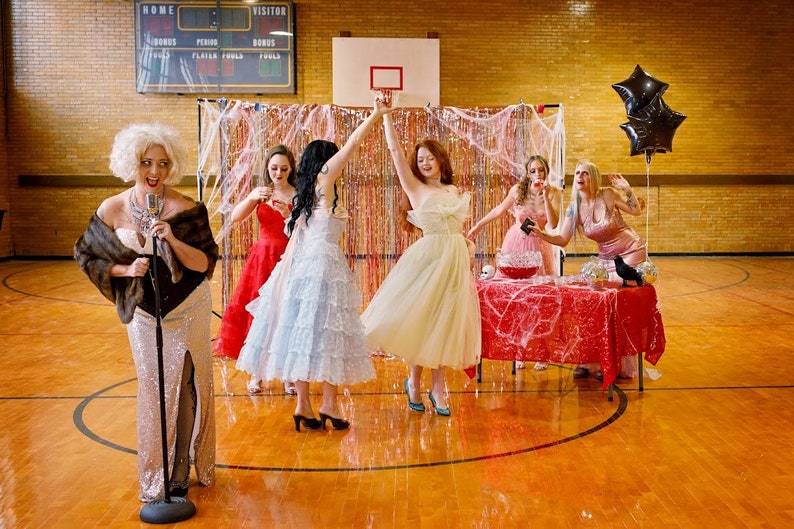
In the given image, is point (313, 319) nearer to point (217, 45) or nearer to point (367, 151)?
point (367, 151)

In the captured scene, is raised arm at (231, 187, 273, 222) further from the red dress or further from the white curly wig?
the white curly wig

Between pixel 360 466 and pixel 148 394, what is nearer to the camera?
pixel 148 394

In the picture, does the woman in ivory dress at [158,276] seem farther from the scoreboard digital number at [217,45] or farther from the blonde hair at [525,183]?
the scoreboard digital number at [217,45]

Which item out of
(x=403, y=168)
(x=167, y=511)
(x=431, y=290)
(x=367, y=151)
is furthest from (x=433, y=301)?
(x=367, y=151)

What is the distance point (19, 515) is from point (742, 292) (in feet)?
29.4

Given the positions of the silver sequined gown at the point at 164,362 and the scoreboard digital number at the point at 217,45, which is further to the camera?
the scoreboard digital number at the point at 217,45

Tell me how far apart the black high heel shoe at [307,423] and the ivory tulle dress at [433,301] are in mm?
528

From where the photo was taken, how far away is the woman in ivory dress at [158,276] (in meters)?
3.39

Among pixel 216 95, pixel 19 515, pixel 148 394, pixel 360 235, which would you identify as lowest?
pixel 19 515

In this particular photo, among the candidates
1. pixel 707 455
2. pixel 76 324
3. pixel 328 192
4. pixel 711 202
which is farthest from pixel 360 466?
pixel 711 202

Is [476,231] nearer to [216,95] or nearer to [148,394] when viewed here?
[148,394]

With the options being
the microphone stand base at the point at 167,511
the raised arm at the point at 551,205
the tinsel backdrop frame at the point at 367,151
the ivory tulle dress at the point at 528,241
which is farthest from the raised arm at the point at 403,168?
the microphone stand base at the point at 167,511

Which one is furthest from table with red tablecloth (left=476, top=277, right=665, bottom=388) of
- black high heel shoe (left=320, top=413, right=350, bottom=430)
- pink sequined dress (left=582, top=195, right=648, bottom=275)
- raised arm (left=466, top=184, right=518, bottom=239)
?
black high heel shoe (left=320, top=413, right=350, bottom=430)

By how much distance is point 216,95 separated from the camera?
14.1 m
